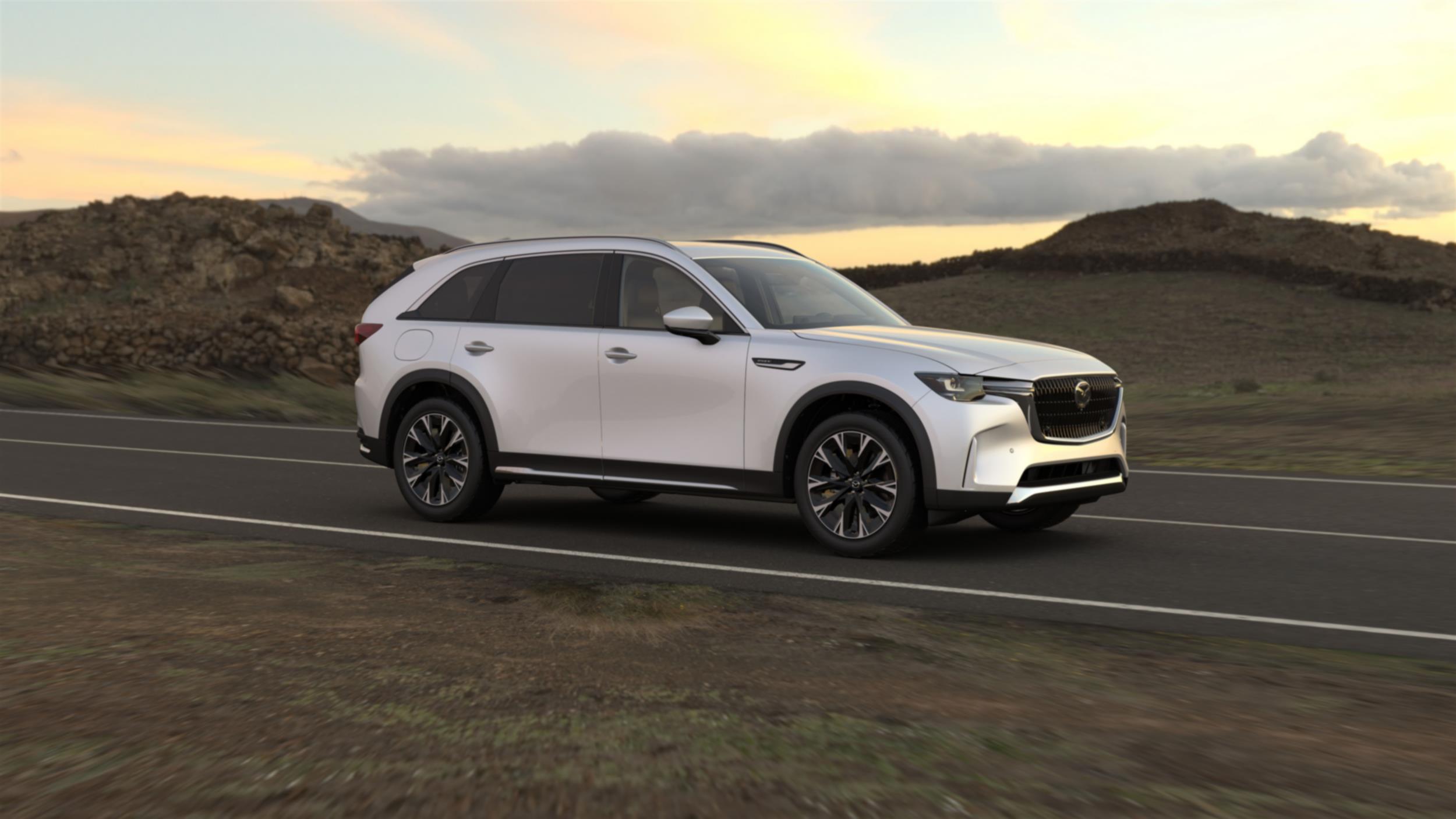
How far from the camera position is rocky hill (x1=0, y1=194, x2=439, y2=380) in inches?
1510

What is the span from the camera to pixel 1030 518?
10148 mm

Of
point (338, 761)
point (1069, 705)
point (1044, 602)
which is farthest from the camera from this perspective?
point (1044, 602)

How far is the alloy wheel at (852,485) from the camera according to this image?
8742 mm

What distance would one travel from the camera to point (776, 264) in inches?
400

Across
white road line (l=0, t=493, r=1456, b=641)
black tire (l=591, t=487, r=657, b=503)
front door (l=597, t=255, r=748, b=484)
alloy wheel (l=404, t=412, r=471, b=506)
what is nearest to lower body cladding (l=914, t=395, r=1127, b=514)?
white road line (l=0, t=493, r=1456, b=641)

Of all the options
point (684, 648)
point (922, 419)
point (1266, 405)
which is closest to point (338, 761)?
point (684, 648)

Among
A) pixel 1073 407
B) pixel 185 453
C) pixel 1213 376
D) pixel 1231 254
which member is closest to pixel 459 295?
pixel 1073 407

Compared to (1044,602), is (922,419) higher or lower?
higher

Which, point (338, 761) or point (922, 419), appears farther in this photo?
point (922, 419)

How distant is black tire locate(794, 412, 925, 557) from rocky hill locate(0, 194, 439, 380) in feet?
97.5

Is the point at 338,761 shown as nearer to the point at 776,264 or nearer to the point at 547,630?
the point at 547,630

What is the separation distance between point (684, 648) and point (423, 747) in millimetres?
1848

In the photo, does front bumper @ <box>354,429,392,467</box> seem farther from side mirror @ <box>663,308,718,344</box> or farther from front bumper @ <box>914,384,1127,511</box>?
front bumper @ <box>914,384,1127,511</box>

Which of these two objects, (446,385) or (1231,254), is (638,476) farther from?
(1231,254)
